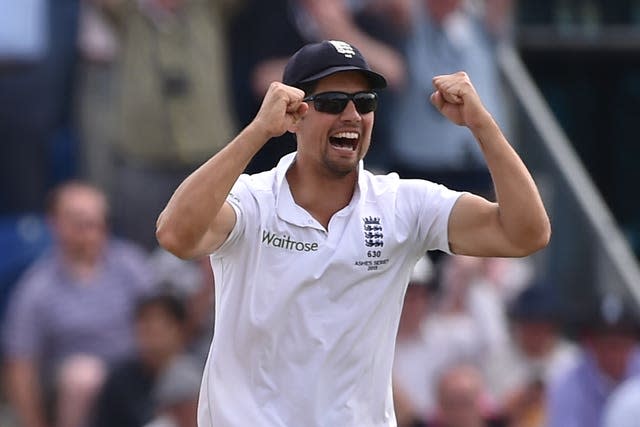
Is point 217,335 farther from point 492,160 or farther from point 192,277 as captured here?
point 192,277

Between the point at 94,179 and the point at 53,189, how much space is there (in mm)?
386

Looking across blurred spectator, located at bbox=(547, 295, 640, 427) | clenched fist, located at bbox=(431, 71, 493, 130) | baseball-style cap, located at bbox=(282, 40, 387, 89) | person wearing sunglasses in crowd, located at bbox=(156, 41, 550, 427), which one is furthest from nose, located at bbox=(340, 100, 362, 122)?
blurred spectator, located at bbox=(547, 295, 640, 427)

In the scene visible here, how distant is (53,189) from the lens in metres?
9.30

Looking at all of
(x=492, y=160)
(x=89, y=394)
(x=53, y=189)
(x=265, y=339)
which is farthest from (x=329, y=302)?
(x=53, y=189)

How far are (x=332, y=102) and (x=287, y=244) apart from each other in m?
0.45

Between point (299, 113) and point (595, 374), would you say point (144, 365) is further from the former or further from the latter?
point (299, 113)

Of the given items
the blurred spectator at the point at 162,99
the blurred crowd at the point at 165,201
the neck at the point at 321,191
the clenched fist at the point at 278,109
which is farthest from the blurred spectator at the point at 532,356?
the clenched fist at the point at 278,109

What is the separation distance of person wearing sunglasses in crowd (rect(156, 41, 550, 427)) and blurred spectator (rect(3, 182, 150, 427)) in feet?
12.8

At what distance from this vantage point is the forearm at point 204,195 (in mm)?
4648

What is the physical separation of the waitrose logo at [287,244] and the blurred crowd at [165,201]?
3.55 m

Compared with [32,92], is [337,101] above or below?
above

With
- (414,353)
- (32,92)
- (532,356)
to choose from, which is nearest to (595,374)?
(532,356)

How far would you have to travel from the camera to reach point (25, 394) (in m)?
8.73

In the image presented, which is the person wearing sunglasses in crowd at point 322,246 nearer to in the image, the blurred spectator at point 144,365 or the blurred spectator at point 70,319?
the blurred spectator at point 144,365
